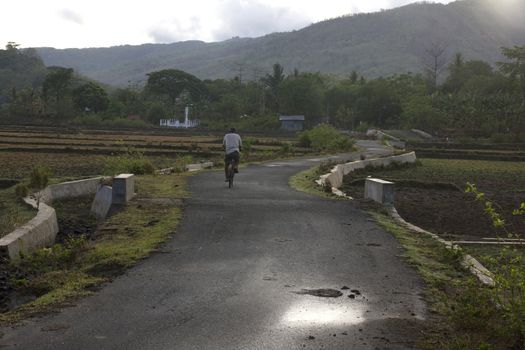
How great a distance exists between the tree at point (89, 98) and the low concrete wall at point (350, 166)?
7727 cm

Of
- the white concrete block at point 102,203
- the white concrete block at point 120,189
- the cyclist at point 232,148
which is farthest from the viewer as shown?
the cyclist at point 232,148

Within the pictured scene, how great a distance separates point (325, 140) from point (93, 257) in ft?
130

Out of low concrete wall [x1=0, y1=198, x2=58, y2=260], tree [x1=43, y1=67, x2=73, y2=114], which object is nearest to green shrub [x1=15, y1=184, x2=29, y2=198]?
low concrete wall [x1=0, y1=198, x2=58, y2=260]

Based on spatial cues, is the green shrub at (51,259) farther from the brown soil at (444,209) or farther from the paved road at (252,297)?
the brown soil at (444,209)

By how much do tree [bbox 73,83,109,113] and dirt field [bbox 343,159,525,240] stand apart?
80409mm

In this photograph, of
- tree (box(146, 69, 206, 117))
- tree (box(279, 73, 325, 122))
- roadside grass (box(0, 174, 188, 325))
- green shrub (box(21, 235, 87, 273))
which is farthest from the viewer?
tree (box(146, 69, 206, 117))

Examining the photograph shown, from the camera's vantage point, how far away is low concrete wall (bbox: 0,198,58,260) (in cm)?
884

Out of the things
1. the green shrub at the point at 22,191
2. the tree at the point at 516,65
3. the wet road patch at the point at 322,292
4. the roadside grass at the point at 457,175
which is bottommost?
the roadside grass at the point at 457,175

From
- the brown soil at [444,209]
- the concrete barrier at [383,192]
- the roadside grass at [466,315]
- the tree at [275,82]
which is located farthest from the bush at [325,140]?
the tree at [275,82]

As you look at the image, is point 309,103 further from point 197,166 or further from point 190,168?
point 190,168

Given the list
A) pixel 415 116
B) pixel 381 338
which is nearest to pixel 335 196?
pixel 381 338

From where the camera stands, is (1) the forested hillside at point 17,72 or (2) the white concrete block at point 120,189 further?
(1) the forested hillside at point 17,72

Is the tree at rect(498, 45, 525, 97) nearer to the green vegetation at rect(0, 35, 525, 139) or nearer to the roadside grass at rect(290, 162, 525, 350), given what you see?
the green vegetation at rect(0, 35, 525, 139)

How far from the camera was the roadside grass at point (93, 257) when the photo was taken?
6.39 meters
